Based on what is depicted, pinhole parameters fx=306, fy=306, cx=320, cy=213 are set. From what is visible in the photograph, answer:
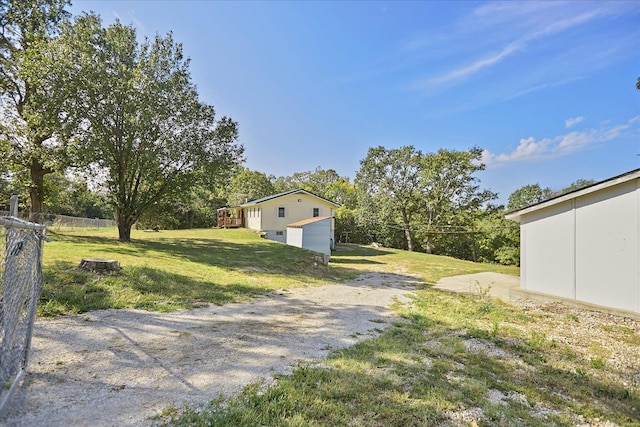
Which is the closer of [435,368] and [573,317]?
[435,368]

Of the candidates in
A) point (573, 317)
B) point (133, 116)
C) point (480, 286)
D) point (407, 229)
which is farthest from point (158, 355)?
point (407, 229)

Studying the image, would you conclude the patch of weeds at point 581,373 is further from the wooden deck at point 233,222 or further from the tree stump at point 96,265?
the wooden deck at point 233,222

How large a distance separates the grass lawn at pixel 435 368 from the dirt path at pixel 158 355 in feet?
1.11

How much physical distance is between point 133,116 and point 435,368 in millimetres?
14853

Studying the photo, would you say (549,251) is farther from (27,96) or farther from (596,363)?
(27,96)

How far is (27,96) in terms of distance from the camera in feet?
47.3

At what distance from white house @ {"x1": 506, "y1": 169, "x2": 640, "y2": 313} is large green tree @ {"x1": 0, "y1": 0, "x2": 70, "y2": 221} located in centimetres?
1791

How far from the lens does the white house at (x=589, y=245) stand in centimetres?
679

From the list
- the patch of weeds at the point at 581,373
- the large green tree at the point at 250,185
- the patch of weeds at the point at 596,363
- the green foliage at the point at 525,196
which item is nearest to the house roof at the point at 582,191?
the patch of weeds at the point at 596,363

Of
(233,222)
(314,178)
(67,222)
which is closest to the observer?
(67,222)

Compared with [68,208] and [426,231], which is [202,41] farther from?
[68,208]

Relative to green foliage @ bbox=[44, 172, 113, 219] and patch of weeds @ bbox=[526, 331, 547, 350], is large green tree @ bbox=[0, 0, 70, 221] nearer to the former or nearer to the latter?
green foliage @ bbox=[44, 172, 113, 219]

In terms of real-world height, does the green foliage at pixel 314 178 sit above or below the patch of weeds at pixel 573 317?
above

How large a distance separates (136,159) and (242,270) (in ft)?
26.9
